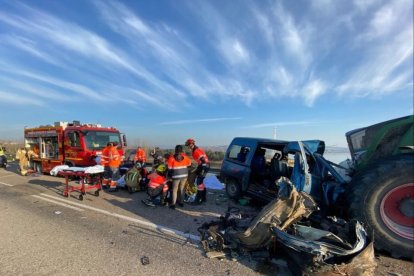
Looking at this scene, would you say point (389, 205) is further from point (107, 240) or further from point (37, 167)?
point (37, 167)

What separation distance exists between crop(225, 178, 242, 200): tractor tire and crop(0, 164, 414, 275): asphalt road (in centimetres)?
28

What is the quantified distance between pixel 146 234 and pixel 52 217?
259 cm

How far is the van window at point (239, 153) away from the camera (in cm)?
821

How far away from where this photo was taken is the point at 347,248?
3.46 meters

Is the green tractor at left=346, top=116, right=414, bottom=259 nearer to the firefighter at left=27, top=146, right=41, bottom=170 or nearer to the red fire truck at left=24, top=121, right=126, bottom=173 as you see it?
the red fire truck at left=24, top=121, right=126, bottom=173

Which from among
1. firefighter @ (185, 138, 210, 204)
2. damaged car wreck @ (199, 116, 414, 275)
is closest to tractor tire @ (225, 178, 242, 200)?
firefighter @ (185, 138, 210, 204)

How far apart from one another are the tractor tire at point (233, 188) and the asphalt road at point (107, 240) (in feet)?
0.91

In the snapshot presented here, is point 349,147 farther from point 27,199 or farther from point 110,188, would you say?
point 27,199

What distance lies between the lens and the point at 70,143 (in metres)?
12.9

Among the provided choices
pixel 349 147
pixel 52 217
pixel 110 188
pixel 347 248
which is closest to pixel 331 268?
pixel 347 248

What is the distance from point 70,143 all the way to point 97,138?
3.87ft

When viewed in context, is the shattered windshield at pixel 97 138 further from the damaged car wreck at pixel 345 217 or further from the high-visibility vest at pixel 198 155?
the damaged car wreck at pixel 345 217

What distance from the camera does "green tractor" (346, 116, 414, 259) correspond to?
3.79m

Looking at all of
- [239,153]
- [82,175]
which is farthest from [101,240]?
[239,153]
